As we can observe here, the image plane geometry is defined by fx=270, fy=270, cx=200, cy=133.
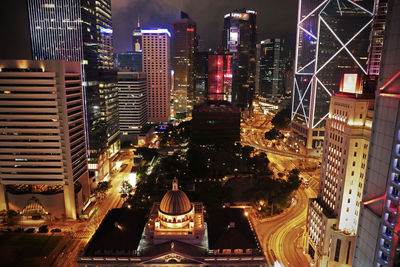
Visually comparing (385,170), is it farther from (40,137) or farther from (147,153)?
(147,153)

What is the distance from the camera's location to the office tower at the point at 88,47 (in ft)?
313

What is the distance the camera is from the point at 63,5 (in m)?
94.0

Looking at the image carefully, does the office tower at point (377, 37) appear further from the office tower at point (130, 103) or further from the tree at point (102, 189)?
the office tower at point (130, 103)

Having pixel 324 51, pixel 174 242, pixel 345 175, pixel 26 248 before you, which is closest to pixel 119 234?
pixel 174 242

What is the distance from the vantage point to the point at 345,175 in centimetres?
6294

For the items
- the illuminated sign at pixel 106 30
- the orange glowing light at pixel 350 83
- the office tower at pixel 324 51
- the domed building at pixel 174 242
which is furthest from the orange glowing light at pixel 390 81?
the office tower at pixel 324 51

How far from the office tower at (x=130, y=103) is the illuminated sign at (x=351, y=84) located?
11575cm

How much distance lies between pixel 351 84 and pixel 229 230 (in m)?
46.5

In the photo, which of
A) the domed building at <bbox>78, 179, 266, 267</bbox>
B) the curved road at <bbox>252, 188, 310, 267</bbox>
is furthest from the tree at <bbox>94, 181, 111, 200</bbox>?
the curved road at <bbox>252, 188, 310, 267</bbox>

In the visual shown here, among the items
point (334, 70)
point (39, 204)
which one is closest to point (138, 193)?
point (39, 204)

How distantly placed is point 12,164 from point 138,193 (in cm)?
3734

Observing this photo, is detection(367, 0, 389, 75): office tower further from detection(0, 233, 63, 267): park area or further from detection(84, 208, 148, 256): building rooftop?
detection(0, 233, 63, 267): park area

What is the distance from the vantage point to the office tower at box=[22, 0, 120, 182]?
95.4 meters

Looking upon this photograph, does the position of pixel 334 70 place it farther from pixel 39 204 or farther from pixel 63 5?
pixel 39 204
